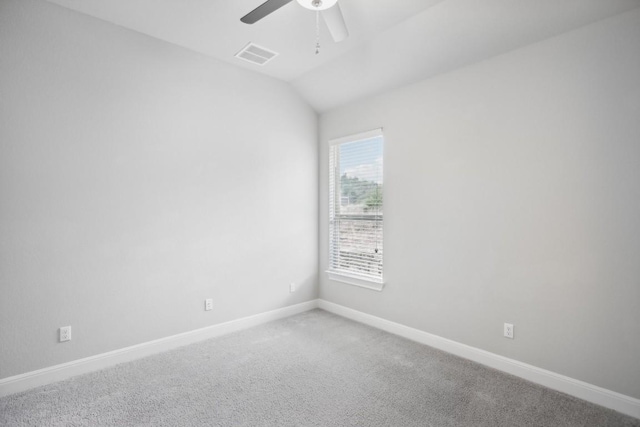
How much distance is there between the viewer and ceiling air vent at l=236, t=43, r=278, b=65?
126 inches

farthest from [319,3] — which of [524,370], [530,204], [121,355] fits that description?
[121,355]

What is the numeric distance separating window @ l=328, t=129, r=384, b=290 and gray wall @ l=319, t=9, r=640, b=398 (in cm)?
21

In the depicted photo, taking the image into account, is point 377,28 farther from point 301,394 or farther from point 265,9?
point 301,394

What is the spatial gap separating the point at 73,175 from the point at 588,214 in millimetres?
3931

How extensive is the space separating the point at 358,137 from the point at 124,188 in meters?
2.52

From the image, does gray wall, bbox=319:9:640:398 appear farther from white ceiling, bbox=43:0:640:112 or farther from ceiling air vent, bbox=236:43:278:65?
ceiling air vent, bbox=236:43:278:65

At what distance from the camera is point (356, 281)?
3949 millimetres

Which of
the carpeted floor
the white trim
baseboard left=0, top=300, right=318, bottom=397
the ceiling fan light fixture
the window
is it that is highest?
the ceiling fan light fixture

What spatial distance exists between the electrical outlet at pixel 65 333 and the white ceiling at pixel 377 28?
2.56 meters

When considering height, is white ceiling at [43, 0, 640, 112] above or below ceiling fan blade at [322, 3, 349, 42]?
above

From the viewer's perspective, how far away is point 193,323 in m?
3.31

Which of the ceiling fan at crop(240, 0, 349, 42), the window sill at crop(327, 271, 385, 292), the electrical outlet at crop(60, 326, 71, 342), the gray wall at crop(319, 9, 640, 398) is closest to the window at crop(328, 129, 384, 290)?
the window sill at crop(327, 271, 385, 292)

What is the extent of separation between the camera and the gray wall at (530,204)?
2.18 m

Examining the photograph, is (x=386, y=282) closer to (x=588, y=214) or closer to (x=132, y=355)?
(x=588, y=214)
